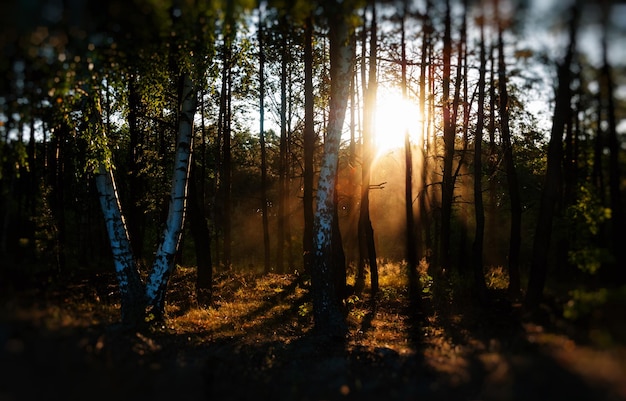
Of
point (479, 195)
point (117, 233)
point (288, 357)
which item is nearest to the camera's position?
point (288, 357)

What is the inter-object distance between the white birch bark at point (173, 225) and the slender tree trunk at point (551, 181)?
8.49m

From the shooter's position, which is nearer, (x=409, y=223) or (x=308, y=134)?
(x=308, y=134)

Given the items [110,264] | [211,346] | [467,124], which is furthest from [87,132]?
[110,264]

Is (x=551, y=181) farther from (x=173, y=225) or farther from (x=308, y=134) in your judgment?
(x=173, y=225)

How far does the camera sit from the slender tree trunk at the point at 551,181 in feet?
34.5

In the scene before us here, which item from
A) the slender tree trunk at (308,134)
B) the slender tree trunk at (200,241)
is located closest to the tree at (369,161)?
the slender tree trunk at (308,134)

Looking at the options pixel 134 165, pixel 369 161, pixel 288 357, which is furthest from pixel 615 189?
pixel 134 165

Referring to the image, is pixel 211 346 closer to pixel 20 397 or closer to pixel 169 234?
pixel 169 234

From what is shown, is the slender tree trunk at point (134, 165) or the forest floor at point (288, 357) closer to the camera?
the forest floor at point (288, 357)

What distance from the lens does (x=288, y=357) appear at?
9.27 metres

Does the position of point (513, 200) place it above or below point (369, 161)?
below

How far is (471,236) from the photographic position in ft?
127

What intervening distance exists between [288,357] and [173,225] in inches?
166

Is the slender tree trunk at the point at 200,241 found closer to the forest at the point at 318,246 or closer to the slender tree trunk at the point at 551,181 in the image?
the forest at the point at 318,246
